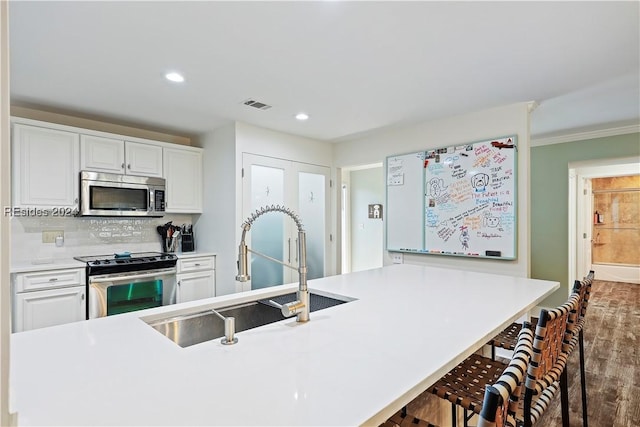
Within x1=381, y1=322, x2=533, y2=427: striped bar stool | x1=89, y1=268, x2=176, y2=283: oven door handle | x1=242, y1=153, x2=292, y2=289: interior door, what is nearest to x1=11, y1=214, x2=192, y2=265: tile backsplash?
x1=89, y1=268, x2=176, y2=283: oven door handle

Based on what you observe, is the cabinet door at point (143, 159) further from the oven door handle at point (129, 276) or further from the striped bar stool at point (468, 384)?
the striped bar stool at point (468, 384)

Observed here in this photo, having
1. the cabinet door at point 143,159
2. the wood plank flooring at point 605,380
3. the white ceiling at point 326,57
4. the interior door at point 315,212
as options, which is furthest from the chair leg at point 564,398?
the cabinet door at point 143,159

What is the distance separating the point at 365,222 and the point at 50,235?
14.4 ft

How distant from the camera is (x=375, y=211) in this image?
5.79m

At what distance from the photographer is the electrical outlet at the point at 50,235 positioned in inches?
125

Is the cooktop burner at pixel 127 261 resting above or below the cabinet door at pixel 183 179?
below

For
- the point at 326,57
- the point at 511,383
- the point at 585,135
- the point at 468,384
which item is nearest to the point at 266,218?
the point at 326,57

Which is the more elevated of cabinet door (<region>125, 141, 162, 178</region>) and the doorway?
cabinet door (<region>125, 141, 162, 178</region>)

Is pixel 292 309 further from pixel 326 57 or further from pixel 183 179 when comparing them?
pixel 183 179

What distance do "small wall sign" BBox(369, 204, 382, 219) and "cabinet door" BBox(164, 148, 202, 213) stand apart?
2966 mm

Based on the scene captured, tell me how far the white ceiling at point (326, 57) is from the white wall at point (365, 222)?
8.24 feet

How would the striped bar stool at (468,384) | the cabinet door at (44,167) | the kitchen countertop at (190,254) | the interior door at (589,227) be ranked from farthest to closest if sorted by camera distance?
the interior door at (589,227) < the kitchen countertop at (190,254) < the cabinet door at (44,167) < the striped bar stool at (468,384)

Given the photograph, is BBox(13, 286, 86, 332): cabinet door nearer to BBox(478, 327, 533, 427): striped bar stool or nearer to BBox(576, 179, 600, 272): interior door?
BBox(478, 327, 533, 427): striped bar stool

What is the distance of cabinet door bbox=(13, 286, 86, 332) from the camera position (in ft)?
8.55
